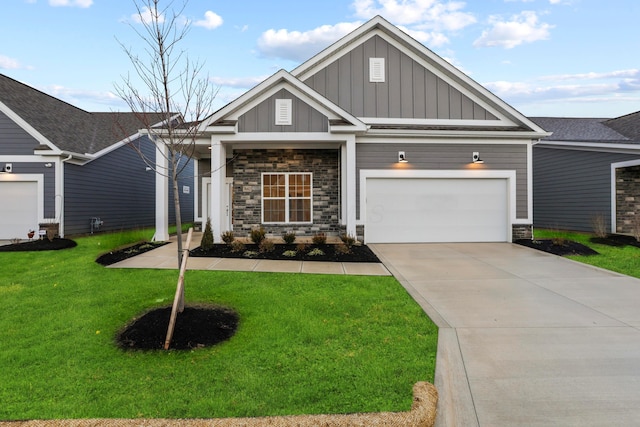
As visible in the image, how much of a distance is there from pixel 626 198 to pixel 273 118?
13.8m

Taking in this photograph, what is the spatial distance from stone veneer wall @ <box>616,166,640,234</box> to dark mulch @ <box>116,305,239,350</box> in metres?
15.3

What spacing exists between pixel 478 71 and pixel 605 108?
23862 mm

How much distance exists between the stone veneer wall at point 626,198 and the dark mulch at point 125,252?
16.8 meters

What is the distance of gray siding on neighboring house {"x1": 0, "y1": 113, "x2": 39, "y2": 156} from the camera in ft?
39.3

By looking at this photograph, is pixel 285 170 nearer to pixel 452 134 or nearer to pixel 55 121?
pixel 452 134

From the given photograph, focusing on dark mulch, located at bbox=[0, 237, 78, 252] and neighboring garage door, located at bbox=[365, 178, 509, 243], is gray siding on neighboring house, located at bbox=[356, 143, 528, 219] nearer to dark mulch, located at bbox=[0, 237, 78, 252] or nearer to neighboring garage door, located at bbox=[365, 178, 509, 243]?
neighboring garage door, located at bbox=[365, 178, 509, 243]

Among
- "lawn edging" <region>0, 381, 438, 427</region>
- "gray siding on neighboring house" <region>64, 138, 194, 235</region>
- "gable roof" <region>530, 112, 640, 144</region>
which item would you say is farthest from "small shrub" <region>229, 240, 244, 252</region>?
"gable roof" <region>530, 112, 640, 144</region>

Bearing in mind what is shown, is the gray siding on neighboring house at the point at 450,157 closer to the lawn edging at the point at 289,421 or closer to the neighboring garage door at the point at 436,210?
the neighboring garage door at the point at 436,210

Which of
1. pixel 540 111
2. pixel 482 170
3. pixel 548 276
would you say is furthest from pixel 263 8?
pixel 540 111

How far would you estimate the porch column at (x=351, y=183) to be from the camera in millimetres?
10562

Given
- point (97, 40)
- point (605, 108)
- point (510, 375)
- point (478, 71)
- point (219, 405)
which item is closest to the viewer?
point (219, 405)

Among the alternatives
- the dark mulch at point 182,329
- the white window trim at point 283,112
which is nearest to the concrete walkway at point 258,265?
the dark mulch at point 182,329

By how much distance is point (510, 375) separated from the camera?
3246mm

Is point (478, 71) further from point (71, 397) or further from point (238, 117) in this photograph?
point (71, 397)
